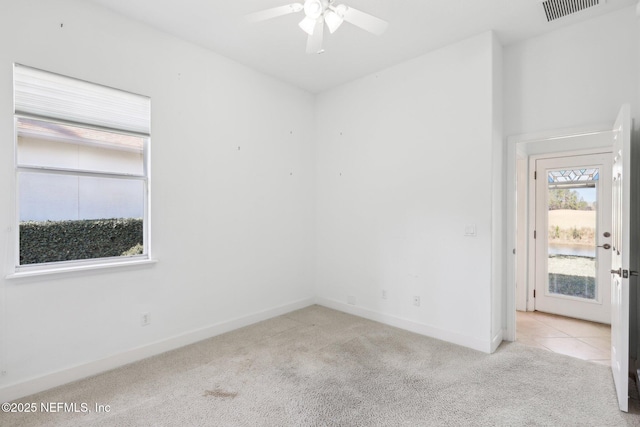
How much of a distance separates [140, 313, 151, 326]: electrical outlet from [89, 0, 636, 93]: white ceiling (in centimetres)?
268

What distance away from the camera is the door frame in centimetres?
318

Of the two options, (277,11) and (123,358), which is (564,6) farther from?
(123,358)

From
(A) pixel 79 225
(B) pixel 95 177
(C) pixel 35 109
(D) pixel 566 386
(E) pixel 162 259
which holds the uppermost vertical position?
(C) pixel 35 109

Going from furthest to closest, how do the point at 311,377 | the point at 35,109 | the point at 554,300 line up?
the point at 554,300 → the point at 311,377 → the point at 35,109

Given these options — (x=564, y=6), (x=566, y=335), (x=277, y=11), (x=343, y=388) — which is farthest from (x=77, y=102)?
(x=566, y=335)

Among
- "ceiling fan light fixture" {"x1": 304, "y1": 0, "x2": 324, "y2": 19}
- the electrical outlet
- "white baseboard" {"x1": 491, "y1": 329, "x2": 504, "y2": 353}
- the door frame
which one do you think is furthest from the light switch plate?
the electrical outlet

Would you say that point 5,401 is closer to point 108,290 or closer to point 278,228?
point 108,290

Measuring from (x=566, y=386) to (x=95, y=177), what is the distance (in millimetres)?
4187

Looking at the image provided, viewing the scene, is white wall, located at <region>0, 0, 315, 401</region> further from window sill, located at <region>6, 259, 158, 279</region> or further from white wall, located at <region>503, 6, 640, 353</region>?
white wall, located at <region>503, 6, 640, 353</region>

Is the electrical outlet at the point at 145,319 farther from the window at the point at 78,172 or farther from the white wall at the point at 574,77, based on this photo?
the white wall at the point at 574,77

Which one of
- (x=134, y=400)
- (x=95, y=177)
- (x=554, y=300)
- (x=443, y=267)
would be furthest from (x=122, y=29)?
(x=554, y=300)

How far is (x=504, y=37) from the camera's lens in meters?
3.22

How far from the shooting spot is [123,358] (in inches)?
112

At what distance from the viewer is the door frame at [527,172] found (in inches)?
125
